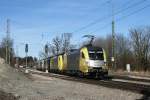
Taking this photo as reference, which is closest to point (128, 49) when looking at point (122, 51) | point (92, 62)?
point (122, 51)

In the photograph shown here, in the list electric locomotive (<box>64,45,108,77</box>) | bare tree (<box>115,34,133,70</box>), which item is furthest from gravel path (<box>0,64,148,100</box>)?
bare tree (<box>115,34,133,70</box>)

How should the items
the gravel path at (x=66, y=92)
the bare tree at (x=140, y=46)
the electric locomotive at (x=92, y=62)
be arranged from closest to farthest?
the gravel path at (x=66, y=92) → the electric locomotive at (x=92, y=62) → the bare tree at (x=140, y=46)

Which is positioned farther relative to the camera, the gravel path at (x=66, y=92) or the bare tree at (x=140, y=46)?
the bare tree at (x=140, y=46)

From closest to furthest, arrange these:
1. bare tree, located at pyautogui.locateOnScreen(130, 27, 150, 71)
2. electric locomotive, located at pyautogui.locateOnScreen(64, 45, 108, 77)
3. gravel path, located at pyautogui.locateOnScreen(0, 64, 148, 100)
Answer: gravel path, located at pyautogui.locateOnScreen(0, 64, 148, 100) < electric locomotive, located at pyautogui.locateOnScreen(64, 45, 108, 77) < bare tree, located at pyautogui.locateOnScreen(130, 27, 150, 71)

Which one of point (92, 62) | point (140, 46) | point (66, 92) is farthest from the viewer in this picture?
point (140, 46)

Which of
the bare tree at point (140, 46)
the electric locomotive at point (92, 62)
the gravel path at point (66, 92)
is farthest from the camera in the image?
the bare tree at point (140, 46)

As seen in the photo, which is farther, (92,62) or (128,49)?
(128,49)

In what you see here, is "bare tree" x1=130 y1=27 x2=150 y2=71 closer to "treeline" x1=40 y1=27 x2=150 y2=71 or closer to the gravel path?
"treeline" x1=40 y1=27 x2=150 y2=71

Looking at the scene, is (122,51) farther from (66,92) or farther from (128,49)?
(66,92)

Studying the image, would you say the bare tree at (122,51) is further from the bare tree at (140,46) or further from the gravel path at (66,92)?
the gravel path at (66,92)

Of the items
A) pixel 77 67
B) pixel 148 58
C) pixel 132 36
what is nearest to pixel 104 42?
pixel 132 36

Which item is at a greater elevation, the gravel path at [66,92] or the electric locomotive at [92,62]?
the electric locomotive at [92,62]

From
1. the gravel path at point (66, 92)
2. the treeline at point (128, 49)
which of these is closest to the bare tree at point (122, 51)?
the treeline at point (128, 49)

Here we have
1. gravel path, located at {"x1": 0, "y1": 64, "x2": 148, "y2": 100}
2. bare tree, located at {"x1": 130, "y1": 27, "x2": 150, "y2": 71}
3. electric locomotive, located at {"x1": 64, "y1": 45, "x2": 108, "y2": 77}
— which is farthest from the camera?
bare tree, located at {"x1": 130, "y1": 27, "x2": 150, "y2": 71}
